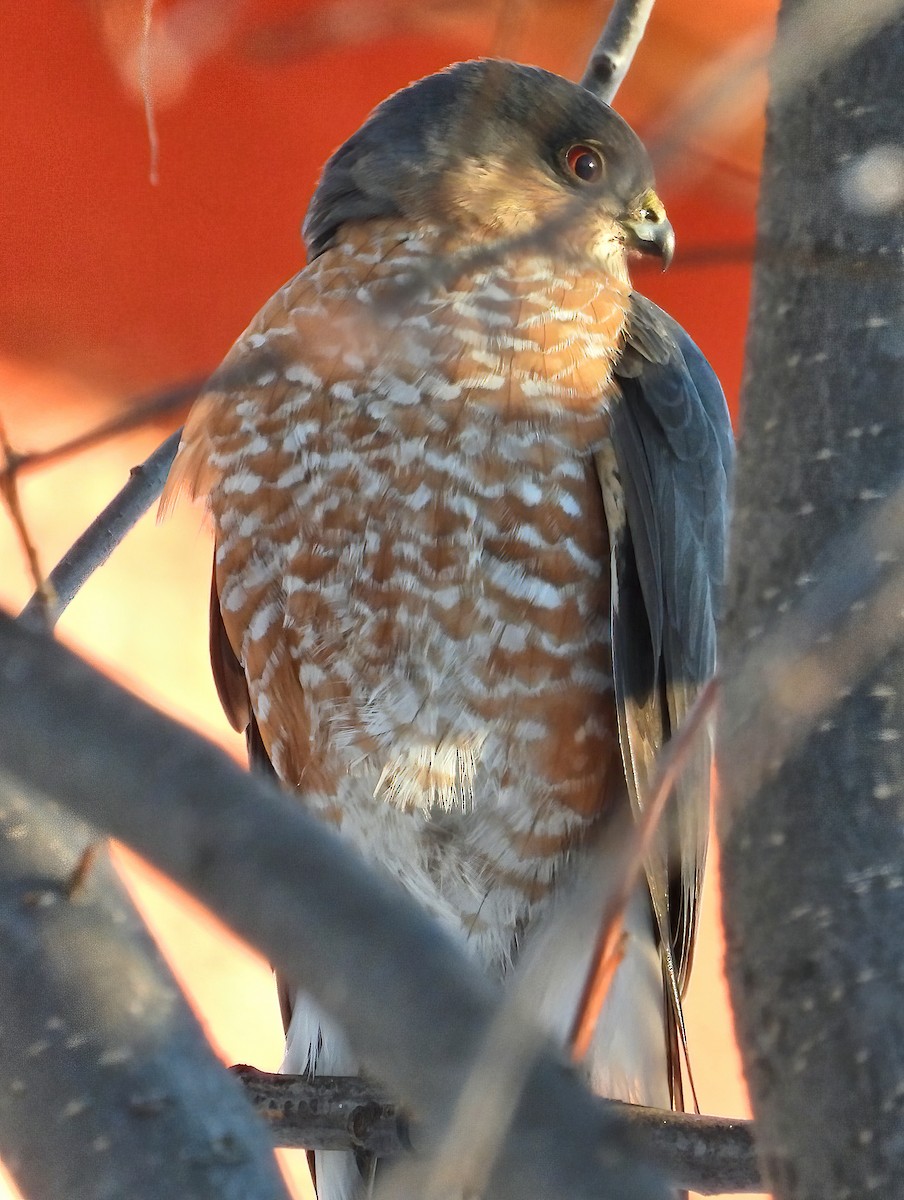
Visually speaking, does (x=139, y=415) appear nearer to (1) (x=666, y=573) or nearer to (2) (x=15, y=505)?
(2) (x=15, y=505)

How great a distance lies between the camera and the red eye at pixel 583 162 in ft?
6.36

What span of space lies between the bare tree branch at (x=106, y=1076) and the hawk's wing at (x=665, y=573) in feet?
3.24

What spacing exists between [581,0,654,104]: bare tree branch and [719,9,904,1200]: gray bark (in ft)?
3.10

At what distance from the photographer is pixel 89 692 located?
48cm

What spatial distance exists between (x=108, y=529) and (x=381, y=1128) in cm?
75

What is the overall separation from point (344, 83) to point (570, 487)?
209 centimetres

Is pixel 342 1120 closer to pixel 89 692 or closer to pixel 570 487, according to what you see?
pixel 570 487

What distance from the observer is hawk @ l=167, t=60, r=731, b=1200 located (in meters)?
1.61

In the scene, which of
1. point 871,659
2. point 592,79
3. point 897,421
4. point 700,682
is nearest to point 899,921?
point 871,659

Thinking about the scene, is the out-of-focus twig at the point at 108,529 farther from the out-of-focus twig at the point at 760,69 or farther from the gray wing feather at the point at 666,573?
the out-of-focus twig at the point at 760,69

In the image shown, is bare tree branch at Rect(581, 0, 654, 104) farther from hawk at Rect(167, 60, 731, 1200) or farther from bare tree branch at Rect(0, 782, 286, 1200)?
bare tree branch at Rect(0, 782, 286, 1200)

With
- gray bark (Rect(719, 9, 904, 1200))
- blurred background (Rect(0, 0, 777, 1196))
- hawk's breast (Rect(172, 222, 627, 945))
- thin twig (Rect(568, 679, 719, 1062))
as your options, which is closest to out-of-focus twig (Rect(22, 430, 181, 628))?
hawk's breast (Rect(172, 222, 627, 945))

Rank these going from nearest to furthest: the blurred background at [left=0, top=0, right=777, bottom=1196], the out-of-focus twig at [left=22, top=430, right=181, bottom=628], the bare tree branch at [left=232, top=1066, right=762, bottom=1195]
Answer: the bare tree branch at [left=232, top=1066, right=762, bottom=1195], the out-of-focus twig at [left=22, top=430, right=181, bottom=628], the blurred background at [left=0, top=0, right=777, bottom=1196]

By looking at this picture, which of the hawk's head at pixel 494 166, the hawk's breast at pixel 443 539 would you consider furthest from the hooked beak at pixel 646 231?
the hawk's breast at pixel 443 539
